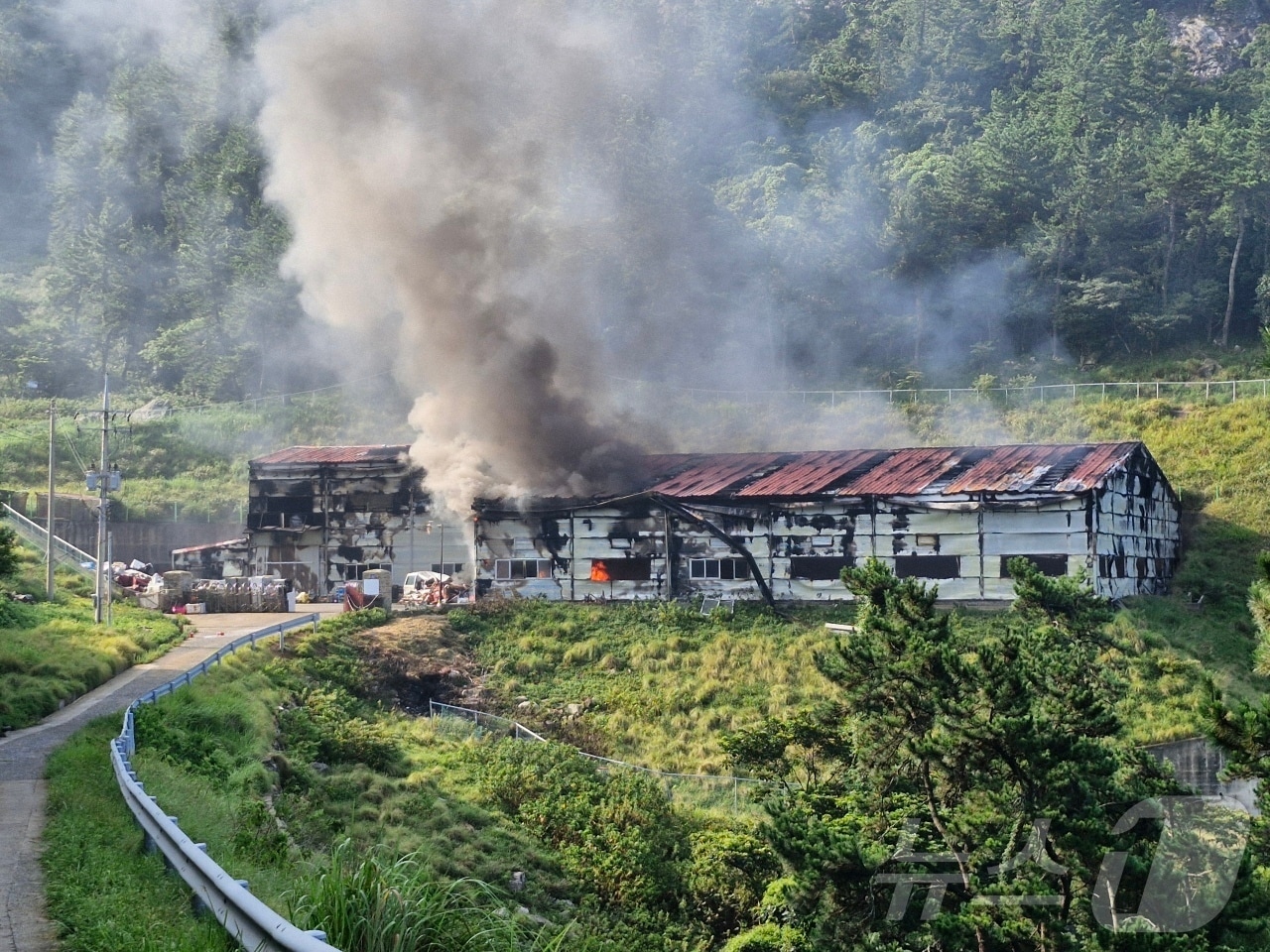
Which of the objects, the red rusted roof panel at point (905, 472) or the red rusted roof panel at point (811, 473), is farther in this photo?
the red rusted roof panel at point (811, 473)

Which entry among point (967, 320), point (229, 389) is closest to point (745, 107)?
point (967, 320)

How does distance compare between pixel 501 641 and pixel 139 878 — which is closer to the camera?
pixel 139 878

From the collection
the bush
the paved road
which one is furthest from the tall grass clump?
the bush

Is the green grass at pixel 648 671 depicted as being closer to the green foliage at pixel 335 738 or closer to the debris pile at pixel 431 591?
the debris pile at pixel 431 591

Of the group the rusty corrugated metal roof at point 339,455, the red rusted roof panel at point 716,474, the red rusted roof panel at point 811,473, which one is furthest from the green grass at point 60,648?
the red rusted roof panel at point 811,473

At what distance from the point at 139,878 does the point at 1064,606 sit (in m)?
25.0

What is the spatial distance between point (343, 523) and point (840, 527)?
1888 cm

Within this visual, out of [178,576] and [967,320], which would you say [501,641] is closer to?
[178,576]

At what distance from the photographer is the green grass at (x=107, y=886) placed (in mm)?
9758

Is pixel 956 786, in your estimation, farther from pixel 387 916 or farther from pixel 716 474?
pixel 716 474

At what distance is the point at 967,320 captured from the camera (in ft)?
258

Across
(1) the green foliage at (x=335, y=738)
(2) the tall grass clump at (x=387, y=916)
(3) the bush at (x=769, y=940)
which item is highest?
(2) the tall grass clump at (x=387, y=916)

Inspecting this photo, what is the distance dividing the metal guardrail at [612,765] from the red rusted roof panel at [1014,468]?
15.0 metres

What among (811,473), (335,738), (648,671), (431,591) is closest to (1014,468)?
(811,473)
